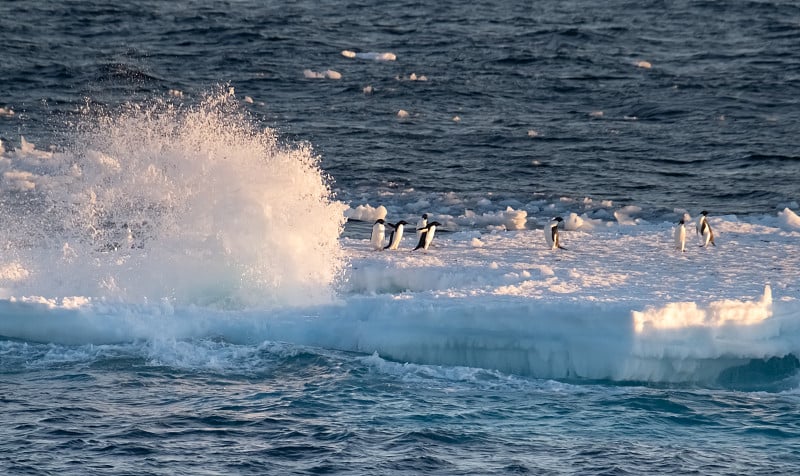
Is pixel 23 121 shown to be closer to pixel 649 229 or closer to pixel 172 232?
pixel 172 232

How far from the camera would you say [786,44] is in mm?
36938

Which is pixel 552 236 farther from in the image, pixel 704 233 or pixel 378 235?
pixel 378 235

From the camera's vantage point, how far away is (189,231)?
16.2 m

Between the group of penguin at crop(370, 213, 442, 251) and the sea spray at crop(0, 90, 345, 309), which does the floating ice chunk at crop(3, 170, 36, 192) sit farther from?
the group of penguin at crop(370, 213, 442, 251)

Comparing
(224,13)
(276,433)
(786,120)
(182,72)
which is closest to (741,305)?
(276,433)

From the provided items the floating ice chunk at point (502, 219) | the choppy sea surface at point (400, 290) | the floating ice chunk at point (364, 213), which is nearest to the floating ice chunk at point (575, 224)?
the choppy sea surface at point (400, 290)

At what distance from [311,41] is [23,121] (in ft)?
35.6

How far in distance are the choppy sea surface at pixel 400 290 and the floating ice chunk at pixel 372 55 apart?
12.4 feet

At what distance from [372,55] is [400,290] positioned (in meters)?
20.9

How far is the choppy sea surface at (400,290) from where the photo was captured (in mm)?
11164

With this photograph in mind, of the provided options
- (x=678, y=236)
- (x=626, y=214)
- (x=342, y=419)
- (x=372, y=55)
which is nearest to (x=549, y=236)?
(x=678, y=236)

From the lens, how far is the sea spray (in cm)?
1539

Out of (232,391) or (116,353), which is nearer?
(232,391)

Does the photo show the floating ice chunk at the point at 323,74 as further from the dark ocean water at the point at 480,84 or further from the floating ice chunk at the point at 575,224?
the floating ice chunk at the point at 575,224
